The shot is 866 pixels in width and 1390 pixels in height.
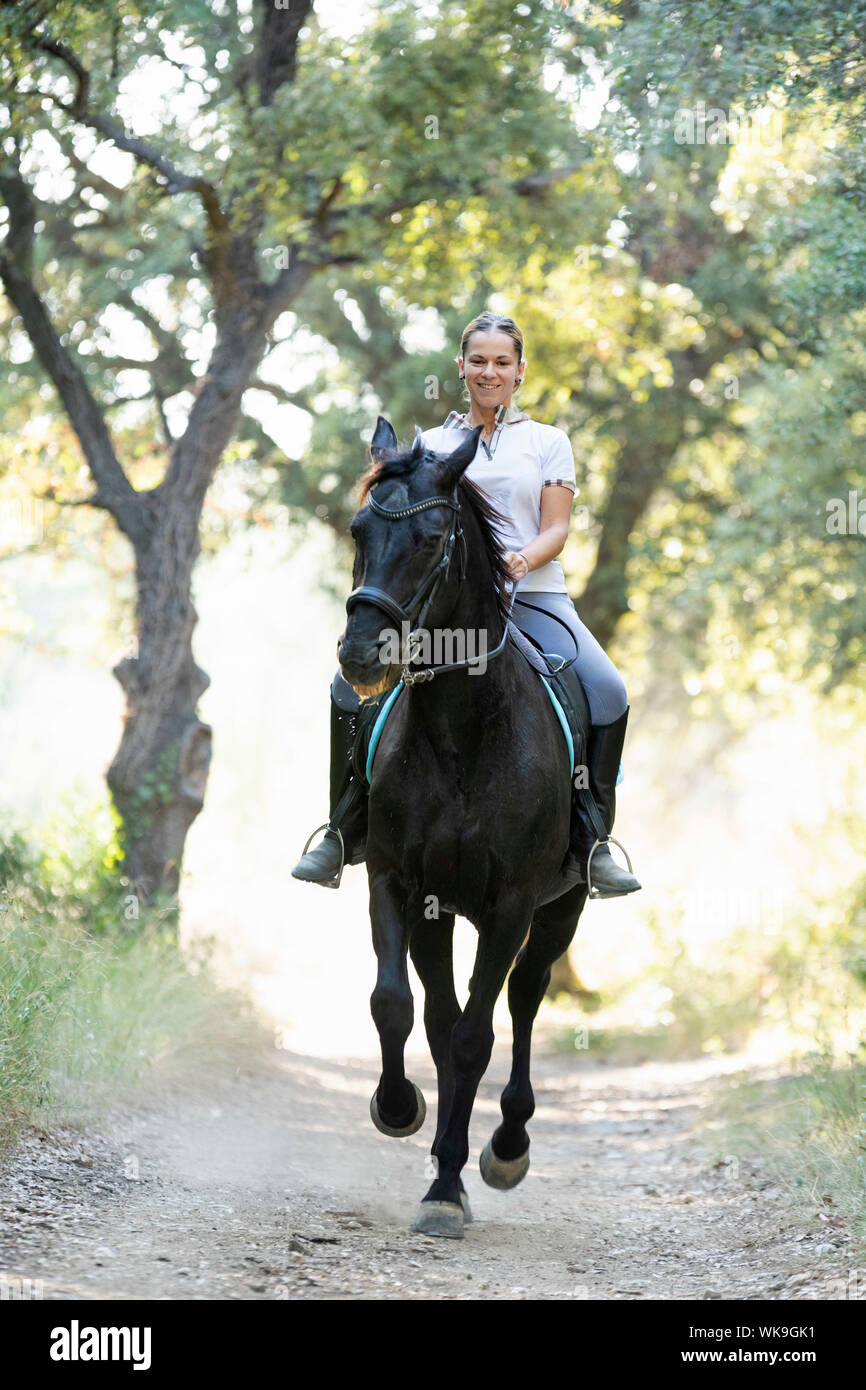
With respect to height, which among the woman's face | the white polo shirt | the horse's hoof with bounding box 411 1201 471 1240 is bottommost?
the horse's hoof with bounding box 411 1201 471 1240

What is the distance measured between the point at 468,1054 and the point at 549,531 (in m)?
2.17

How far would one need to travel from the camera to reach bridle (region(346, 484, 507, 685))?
4.43 metres

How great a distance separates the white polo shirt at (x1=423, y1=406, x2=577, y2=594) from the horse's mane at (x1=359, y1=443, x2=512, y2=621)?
20cm

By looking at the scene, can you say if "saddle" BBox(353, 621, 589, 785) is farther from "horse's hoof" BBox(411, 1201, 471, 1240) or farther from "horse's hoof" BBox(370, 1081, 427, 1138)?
"horse's hoof" BBox(411, 1201, 471, 1240)

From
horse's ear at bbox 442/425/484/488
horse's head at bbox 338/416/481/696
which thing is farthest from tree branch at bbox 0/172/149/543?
horse's ear at bbox 442/425/484/488

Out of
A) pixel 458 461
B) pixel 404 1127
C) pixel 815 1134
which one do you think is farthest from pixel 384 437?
pixel 815 1134

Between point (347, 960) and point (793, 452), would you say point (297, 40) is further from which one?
point (347, 960)

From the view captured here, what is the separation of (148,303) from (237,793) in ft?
62.1

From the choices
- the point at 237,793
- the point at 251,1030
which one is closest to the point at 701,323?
the point at 251,1030

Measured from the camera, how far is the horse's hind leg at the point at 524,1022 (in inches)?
238

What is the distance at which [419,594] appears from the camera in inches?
183

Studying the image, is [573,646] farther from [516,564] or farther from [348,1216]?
[348,1216]

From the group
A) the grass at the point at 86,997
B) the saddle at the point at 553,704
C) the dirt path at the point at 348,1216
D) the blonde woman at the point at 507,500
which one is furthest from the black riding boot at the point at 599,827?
the grass at the point at 86,997

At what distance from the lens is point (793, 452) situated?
12312 millimetres
